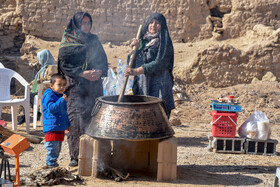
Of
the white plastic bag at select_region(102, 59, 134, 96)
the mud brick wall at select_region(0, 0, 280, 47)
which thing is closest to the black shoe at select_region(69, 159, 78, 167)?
the white plastic bag at select_region(102, 59, 134, 96)

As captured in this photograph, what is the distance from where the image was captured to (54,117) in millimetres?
4699

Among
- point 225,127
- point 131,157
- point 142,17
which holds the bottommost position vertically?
point 131,157

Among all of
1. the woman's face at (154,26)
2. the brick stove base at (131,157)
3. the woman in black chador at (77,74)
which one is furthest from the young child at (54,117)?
the woman's face at (154,26)

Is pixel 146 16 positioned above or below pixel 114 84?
above

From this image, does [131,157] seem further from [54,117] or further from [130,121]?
[54,117]

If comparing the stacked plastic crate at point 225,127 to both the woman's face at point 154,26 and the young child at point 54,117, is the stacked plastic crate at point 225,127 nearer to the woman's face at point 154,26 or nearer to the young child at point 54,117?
the woman's face at point 154,26

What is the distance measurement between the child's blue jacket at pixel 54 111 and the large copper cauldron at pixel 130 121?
34 cm

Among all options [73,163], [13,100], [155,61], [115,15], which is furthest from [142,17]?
[73,163]

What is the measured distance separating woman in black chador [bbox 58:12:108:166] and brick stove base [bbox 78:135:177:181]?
19.5 inches

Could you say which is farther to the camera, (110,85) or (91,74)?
(110,85)

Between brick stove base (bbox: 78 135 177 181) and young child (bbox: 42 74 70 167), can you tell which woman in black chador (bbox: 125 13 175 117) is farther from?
young child (bbox: 42 74 70 167)

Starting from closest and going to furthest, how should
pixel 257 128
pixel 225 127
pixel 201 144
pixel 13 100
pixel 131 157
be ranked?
1. pixel 131 157
2. pixel 257 128
3. pixel 225 127
4. pixel 201 144
5. pixel 13 100

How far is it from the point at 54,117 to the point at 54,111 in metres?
0.11

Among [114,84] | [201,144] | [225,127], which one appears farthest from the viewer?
[114,84]
